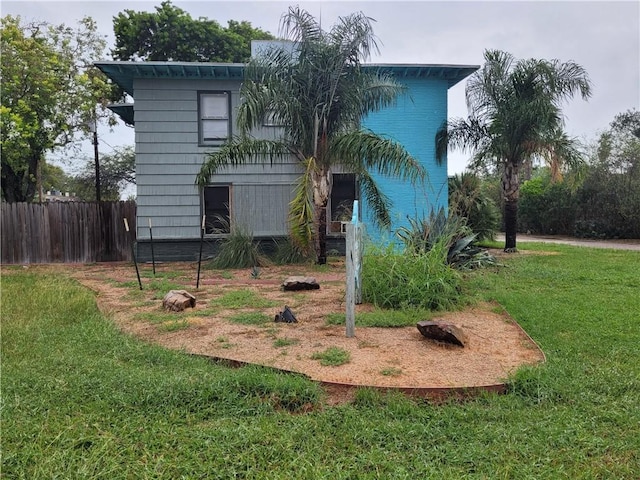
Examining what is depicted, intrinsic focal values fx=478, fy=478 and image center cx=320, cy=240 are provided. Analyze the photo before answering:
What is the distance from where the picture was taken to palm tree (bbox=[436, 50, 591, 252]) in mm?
11641

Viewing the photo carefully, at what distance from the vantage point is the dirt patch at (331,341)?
147 inches

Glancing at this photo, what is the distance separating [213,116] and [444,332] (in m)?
9.71

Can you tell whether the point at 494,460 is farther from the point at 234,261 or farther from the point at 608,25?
the point at 608,25

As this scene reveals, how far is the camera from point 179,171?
12.3m

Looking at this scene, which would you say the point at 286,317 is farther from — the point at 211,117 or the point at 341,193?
the point at 211,117

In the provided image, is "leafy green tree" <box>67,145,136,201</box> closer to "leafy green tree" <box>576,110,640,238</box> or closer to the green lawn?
"leafy green tree" <box>576,110,640,238</box>

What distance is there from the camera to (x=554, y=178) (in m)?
12.3

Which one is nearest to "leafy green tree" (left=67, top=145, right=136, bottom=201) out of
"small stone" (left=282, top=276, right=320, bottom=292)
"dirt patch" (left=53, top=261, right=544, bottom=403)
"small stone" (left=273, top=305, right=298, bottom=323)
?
"dirt patch" (left=53, top=261, right=544, bottom=403)

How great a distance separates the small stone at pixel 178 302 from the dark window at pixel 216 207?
6.33 metres

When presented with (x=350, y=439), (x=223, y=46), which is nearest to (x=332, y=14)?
(x=350, y=439)

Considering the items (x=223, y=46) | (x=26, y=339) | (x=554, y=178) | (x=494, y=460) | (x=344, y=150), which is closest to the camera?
(x=494, y=460)

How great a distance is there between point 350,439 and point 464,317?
3230 millimetres

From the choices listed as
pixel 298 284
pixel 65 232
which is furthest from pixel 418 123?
pixel 65 232

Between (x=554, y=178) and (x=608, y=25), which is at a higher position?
(x=608, y=25)
